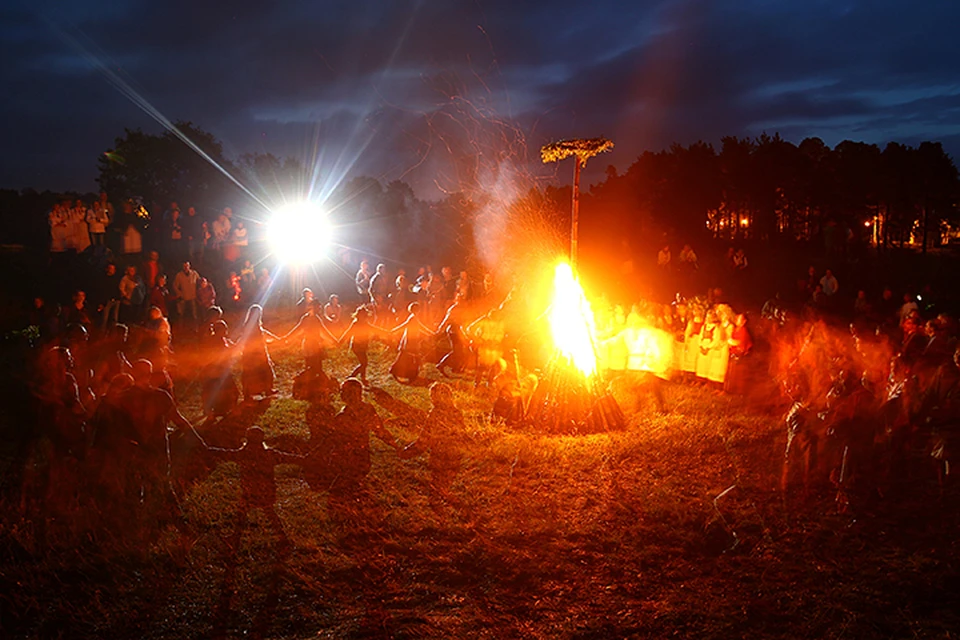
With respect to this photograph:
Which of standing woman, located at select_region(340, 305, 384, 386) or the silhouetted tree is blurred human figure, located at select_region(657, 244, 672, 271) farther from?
the silhouetted tree

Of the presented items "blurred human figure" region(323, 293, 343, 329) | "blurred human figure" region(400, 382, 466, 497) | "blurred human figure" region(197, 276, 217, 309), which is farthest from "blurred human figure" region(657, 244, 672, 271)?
"blurred human figure" region(197, 276, 217, 309)

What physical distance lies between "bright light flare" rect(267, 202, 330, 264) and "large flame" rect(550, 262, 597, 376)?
51.5 ft

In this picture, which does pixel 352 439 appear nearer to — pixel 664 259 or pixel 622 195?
pixel 664 259

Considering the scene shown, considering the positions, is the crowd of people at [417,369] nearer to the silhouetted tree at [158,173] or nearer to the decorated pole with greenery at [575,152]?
the decorated pole with greenery at [575,152]

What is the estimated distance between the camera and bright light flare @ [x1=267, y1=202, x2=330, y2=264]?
78.5 ft

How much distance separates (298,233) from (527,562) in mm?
21229

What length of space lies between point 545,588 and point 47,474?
22.0 feet

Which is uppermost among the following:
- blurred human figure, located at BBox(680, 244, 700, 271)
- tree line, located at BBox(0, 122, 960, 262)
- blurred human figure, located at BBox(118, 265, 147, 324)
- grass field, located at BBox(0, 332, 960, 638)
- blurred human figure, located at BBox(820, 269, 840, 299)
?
tree line, located at BBox(0, 122, 960, 262)

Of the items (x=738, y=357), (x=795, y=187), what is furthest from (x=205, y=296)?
(x=795, y=187)

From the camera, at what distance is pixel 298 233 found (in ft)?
82.4

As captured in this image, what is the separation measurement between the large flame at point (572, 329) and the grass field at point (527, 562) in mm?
1888

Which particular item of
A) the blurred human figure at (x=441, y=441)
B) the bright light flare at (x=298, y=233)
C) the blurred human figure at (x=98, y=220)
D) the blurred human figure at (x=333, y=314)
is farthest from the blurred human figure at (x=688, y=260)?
the blurred human figure at (x=98, y=220)

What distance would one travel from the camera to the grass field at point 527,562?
217 inches

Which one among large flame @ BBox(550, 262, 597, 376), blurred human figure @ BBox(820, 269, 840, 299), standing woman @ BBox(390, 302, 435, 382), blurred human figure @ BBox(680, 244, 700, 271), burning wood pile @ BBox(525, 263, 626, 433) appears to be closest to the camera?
burning wood pile @ BBox(525, 263, 626, 433)
